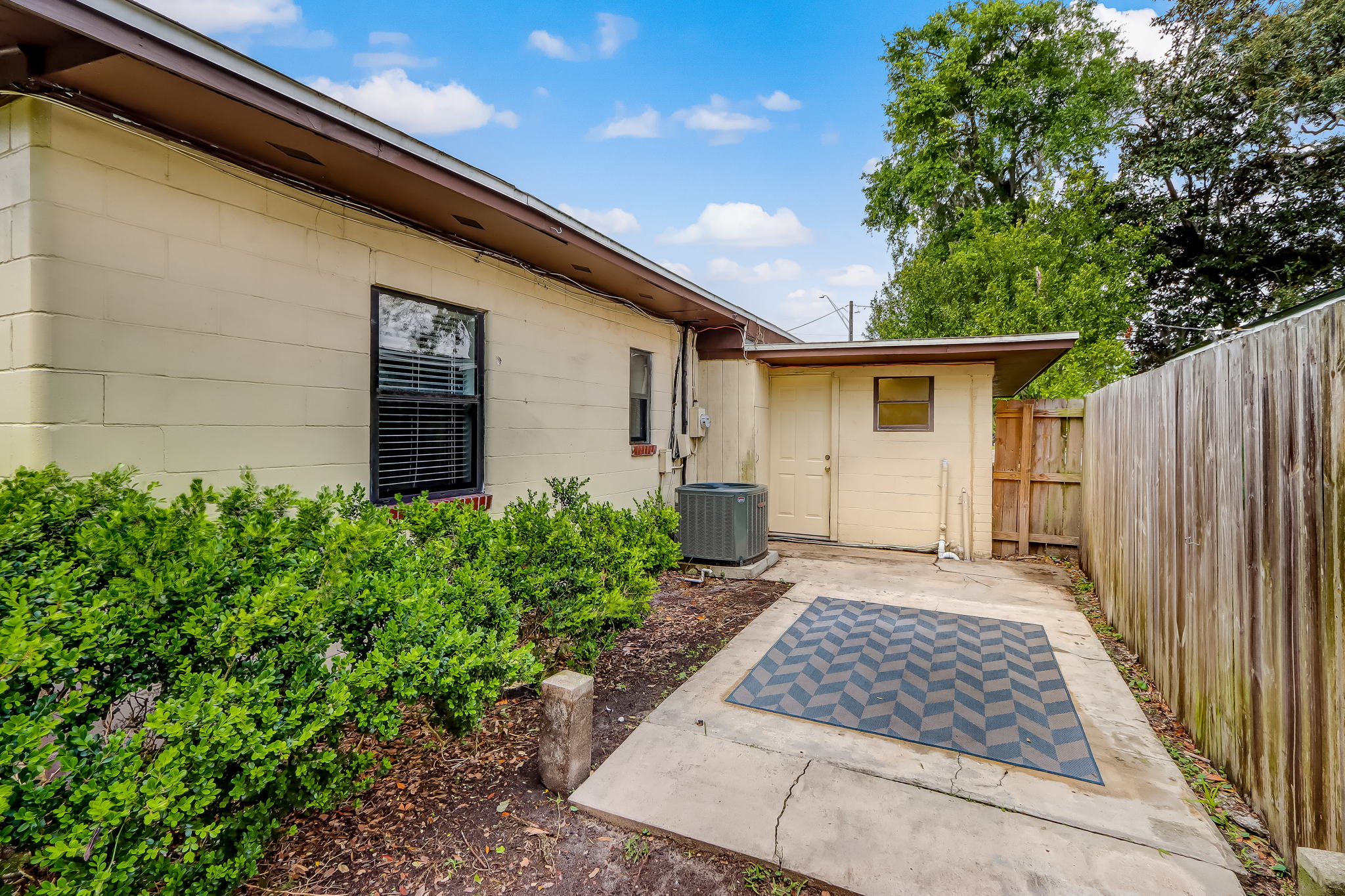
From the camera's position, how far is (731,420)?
7.20 meters

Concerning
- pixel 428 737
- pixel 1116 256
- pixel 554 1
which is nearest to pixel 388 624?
pixel 428 737

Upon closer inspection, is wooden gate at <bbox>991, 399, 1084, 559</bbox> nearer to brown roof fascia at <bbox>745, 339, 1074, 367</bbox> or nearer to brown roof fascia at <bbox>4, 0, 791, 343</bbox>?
brown roof fascia at <bbox>745, 339, 1074, 367</bbox>

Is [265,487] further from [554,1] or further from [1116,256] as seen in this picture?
[1116,256]

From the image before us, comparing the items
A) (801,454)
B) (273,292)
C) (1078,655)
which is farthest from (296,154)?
(801,454)

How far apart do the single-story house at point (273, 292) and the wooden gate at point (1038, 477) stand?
3.84 ft

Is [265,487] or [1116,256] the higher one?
[1116,256]

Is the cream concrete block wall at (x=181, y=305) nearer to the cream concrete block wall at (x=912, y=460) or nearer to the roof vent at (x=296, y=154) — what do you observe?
the roof vent at (x=296, y=154)

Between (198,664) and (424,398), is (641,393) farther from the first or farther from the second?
(198,664)

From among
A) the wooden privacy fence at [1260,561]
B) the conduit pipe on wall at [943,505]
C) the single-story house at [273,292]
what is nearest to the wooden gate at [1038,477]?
the conduit pipe on wall at [943,505]

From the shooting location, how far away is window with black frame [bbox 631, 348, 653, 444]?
625 cm

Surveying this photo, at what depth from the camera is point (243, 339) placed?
2.88 metres

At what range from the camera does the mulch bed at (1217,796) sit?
1931 mm

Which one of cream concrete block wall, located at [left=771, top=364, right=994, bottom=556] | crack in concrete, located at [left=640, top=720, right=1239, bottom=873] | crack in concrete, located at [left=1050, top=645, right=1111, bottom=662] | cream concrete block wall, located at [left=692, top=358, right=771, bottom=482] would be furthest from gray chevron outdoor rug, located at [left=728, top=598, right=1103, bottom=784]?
cream concrete block wall, located at [left=692, top=358, right=771, bottom=482]

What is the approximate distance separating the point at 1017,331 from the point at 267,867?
44.1 ft
